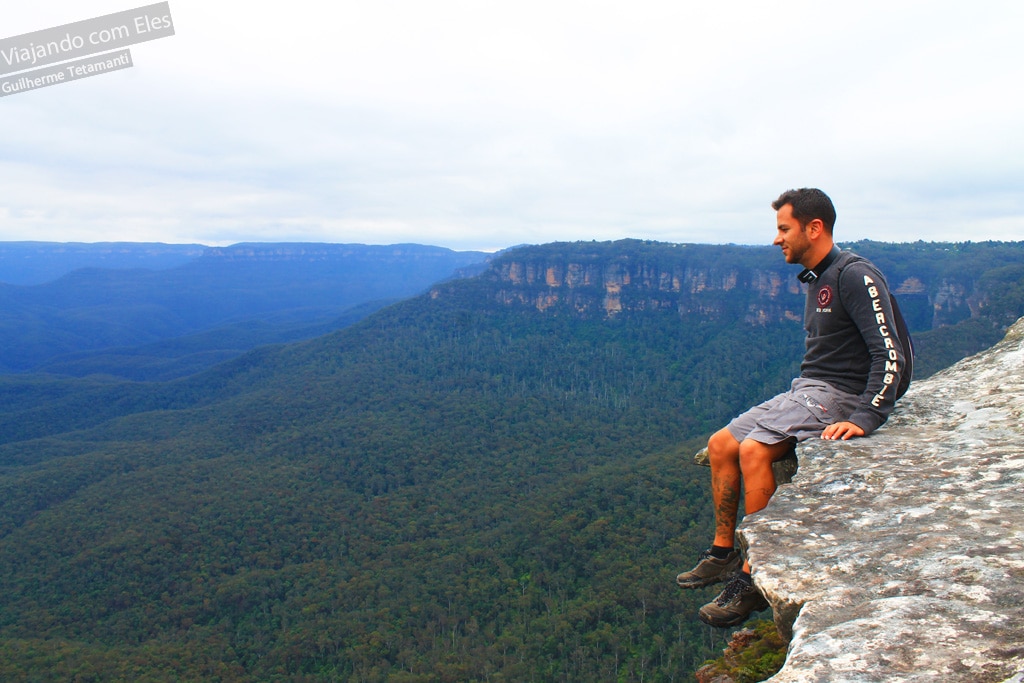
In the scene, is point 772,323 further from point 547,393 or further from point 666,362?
point 547,393

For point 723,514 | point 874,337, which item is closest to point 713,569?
point 723,514

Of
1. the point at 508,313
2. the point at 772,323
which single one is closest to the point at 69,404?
the point at 508,313

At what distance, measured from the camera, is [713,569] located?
4250 millimetres

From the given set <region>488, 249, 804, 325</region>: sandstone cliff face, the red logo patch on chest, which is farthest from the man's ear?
<region>488, 249, 804, 325</region>: sandstone cliff face

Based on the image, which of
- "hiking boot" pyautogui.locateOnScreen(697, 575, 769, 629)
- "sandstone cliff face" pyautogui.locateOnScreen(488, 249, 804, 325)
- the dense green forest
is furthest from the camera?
"sandstone cliff face" pyautogui.locateOnScreen(488, 249, 804, 325)

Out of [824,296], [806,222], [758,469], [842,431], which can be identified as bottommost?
[758,469]

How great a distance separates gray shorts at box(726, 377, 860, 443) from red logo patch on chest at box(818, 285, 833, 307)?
601mm

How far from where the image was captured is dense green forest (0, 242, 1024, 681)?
33.0 m

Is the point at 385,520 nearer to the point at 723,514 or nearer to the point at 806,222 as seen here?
the point at 723,514

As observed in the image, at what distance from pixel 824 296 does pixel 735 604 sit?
7.71 ft

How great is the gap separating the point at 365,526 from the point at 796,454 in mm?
49070

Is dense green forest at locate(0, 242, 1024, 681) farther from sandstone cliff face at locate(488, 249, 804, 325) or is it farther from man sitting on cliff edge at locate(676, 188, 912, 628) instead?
man sitting on cliff edge at locate(676, 188, 912, 628)

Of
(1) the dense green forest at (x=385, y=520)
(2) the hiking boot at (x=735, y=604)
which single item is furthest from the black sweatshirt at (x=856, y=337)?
(1) the dense green forest at (x=385, y=520)

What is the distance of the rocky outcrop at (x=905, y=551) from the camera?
2113mm
